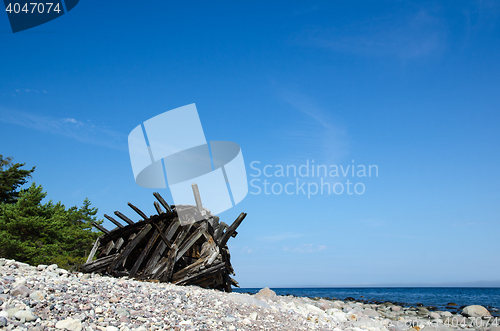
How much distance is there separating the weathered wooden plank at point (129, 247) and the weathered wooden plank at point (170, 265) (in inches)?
80.2

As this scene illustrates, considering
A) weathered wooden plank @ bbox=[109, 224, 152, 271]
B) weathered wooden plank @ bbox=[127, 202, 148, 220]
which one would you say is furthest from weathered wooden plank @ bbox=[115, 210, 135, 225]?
weathered wooden plank @ bbox=[127, 202, 148, 220]

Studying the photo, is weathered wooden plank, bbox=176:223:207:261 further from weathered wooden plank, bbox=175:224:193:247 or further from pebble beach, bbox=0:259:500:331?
pebble beach, bbox=0:259:500:331

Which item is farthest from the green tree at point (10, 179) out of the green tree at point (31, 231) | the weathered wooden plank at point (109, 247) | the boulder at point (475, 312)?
the boulder at point (475, 312)

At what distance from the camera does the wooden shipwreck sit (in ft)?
40.5

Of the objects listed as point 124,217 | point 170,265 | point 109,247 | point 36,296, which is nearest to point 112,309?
point 36,296

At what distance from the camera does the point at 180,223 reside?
13359 millimetres

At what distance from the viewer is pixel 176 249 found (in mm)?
12875

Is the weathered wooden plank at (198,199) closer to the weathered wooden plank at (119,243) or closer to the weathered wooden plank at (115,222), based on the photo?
the weathered wooden plank at (115,222)

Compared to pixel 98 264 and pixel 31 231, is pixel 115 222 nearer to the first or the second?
pixel 98 264

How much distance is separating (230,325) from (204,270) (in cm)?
574

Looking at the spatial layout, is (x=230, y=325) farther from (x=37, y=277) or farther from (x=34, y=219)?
(x=34, y=219)

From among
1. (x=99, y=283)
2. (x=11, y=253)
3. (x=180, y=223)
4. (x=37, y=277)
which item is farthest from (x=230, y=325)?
(x=11, y=253)

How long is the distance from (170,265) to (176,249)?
25.7 inches

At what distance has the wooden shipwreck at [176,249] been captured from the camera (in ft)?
40.5
